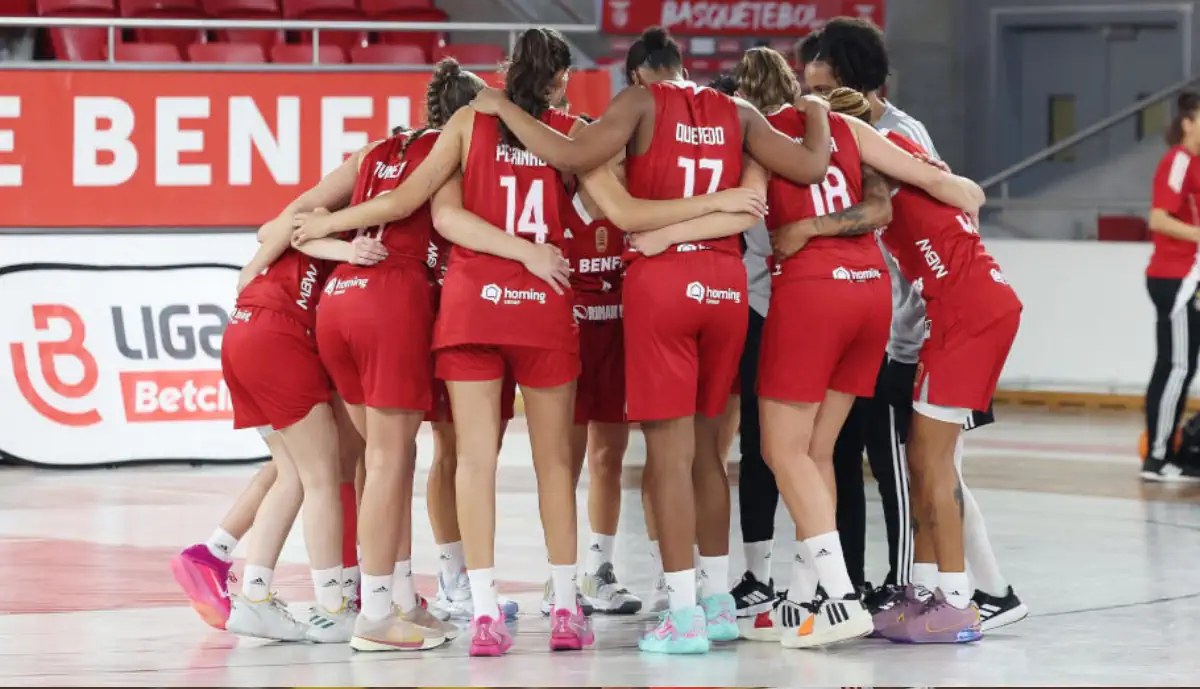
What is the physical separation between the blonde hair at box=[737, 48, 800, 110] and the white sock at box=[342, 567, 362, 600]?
7.29 feet

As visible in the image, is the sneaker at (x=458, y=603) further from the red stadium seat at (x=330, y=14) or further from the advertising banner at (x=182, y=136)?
the red stadium seat at (x=330, y=14)

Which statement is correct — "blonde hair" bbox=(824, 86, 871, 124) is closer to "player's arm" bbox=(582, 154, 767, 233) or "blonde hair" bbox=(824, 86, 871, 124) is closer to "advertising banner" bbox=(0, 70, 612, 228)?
"player's arm" bbox=(582, 154, 767, 233)

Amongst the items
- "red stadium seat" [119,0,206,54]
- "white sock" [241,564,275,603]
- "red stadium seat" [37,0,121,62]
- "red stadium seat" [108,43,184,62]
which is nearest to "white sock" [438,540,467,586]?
"white sock" [241,564,275,603]

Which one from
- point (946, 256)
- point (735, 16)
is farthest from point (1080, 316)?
point (946, 256)

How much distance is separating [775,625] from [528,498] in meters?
3.76

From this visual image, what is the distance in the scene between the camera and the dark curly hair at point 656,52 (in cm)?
642

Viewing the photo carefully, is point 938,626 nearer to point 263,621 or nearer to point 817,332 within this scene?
point 817,332

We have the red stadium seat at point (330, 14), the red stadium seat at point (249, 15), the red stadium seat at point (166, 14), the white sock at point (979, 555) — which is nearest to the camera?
the white sock at point (979, 555)

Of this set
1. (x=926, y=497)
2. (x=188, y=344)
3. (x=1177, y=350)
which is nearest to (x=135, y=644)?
(x=926, y=497)

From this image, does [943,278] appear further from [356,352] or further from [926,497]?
[356,352]

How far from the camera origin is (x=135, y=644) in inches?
256

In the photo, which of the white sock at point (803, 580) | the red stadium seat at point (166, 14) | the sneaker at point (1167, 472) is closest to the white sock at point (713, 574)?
the white sock at point (803, 580)

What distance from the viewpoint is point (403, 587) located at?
6.61 meters

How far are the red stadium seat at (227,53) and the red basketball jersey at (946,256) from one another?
341 inches
